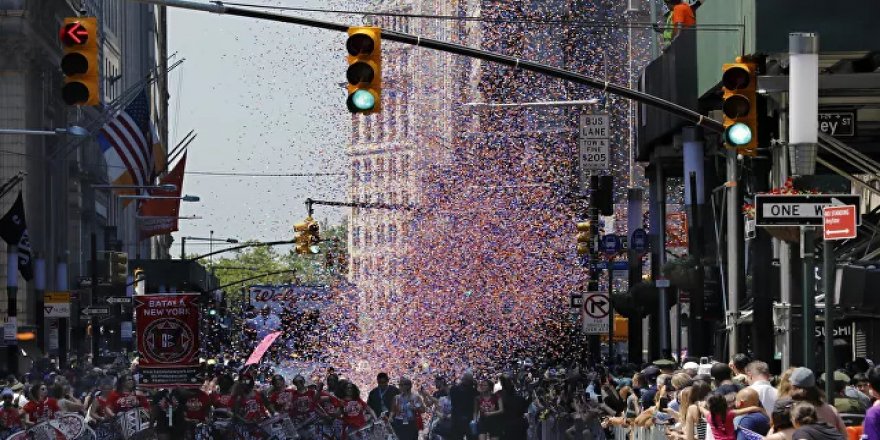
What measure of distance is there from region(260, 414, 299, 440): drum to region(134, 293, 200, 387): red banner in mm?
4290

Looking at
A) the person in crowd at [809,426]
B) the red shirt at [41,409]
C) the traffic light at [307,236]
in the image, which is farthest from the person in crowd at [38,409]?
the traffic light at [307,236]

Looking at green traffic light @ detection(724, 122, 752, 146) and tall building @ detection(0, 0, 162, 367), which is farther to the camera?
tall building @ detection(0, 0, 162, 367)

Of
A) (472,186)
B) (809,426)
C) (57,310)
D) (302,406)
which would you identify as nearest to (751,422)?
(809,426)

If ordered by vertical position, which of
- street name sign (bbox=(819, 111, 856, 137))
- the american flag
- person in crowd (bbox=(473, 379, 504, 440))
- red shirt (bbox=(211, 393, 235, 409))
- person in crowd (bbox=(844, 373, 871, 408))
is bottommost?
person in crowd (bbox=(473, 379, 504, 440))

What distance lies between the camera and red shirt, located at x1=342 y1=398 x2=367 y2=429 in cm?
2216

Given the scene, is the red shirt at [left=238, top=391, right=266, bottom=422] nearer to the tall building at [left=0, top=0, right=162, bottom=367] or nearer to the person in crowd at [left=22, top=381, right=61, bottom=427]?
the person in crowd at [left=22, top=381, right=61, bottom=427]

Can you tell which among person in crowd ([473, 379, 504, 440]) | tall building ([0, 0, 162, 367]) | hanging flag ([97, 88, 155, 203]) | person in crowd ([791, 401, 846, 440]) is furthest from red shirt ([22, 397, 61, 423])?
tall building ([0, 0, 162, 367])

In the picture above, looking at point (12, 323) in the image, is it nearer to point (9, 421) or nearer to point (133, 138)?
point (133, 138)

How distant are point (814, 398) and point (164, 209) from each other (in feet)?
223

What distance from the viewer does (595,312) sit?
32625 mm

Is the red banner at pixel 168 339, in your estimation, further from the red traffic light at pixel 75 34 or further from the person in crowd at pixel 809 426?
the person in crowd at pixel 809 426

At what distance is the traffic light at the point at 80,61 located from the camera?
1956 centimetres

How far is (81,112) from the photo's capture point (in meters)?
93.9

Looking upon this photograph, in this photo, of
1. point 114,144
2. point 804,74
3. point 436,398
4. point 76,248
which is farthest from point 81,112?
point 804,74
